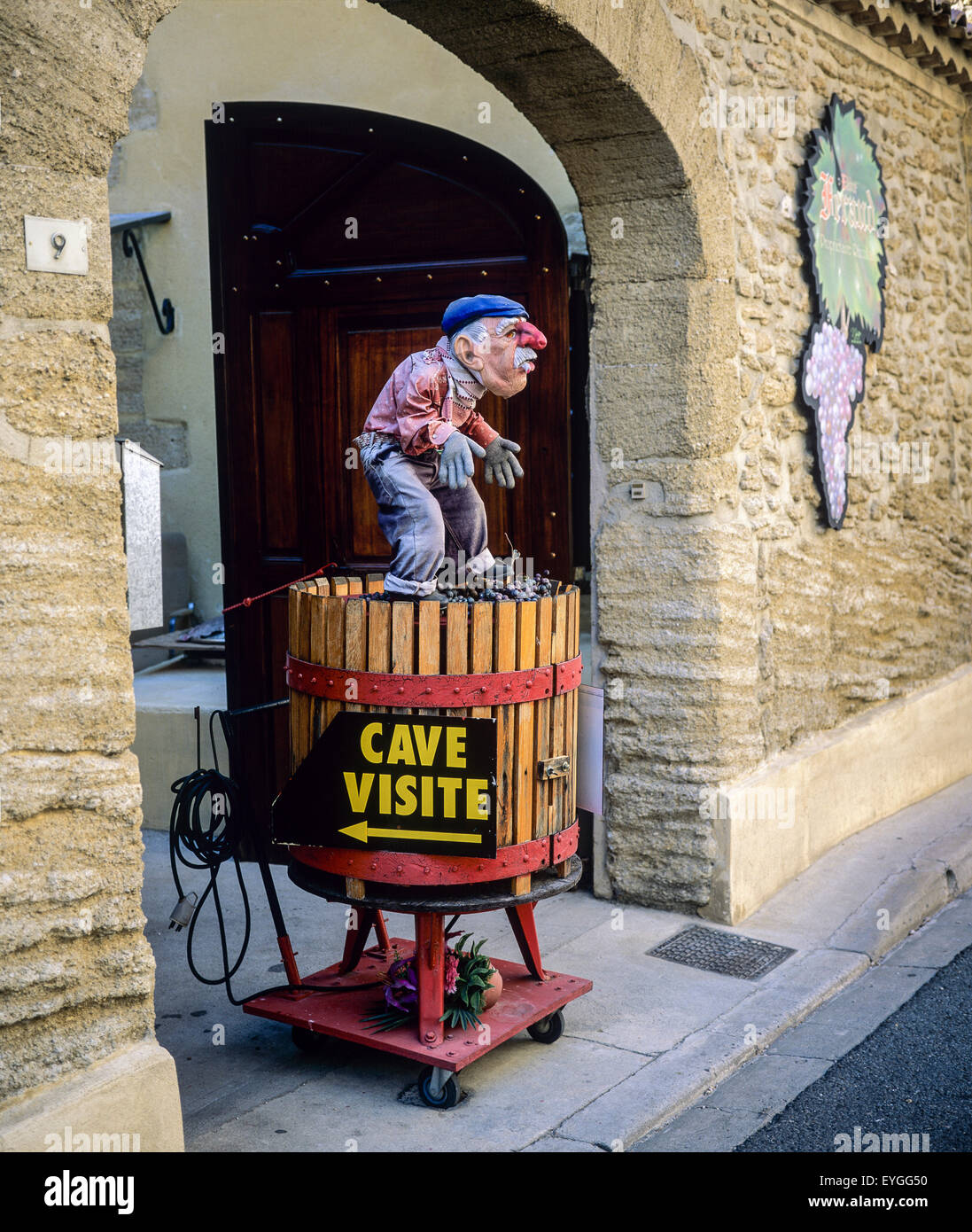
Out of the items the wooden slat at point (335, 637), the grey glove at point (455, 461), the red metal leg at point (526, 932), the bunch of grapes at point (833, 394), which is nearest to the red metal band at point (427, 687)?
the wooden slat at point (335, 637)

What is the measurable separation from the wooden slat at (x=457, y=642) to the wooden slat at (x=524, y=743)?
0.15m

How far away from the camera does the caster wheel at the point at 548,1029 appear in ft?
12.5

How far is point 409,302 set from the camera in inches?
204

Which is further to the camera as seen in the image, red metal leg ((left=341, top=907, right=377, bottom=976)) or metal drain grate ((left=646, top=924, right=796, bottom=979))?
metal drain grate ((left=646, top=924, right=796, bottom=979))

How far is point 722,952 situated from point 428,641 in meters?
2.02

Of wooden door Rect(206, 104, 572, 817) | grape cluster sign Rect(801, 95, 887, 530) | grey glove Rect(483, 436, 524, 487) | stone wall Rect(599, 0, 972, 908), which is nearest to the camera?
grey glove Rect(483, 436, 524, 487)

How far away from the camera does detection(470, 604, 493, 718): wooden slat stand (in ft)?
10.6

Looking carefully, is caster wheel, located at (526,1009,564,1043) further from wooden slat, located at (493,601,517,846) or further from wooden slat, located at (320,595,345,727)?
wooden slat, located at (320,595,345,727)

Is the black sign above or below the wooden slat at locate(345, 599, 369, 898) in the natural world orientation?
below

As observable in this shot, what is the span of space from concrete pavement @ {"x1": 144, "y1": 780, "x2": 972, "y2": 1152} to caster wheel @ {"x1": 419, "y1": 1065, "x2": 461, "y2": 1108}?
3 centimetres

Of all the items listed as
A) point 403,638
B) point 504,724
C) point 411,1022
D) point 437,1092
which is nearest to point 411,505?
point 403,638

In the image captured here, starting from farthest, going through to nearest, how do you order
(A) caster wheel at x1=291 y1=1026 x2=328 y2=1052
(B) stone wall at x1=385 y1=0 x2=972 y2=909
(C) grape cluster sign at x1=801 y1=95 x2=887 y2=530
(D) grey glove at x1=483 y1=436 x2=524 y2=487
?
(C) grape cluster sign at x1=801 y1=95 x2=887 y2=530
(B) stone wall at x1=385 y1=0 x2=972 y2=909
(A) caster wheel at x1=291 y1=1026 x2=328 y2=1052
(D) grey glove at x1=483 y1=436 x2=524 y2=487

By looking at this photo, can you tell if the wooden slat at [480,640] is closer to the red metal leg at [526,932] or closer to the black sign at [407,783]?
the black sign at [407,783]

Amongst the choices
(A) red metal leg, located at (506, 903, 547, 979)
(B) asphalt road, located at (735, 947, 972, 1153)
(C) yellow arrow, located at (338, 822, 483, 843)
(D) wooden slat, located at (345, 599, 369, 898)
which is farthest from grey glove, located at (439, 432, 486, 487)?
(B) asphalt road, located at (735, 947, 972, 1153)
